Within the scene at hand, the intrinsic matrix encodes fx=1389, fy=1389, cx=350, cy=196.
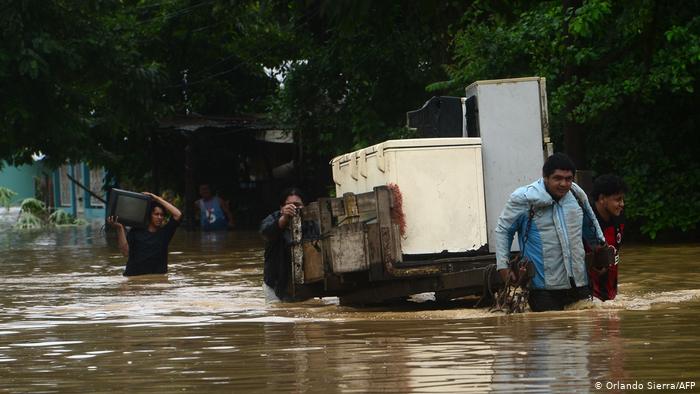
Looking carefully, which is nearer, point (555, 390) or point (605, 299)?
point (555, 390)

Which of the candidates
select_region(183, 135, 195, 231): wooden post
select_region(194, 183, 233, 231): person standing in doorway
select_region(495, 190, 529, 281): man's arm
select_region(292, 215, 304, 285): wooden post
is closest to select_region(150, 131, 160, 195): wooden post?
select_region(183, 135, 195, 231): wooden post

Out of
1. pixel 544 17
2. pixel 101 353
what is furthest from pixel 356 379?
pixel 544 17

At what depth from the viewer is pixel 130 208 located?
52.9 ft

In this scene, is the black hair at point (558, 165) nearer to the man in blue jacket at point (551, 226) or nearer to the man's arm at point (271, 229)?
the man in blue jacket at point (551, 226)

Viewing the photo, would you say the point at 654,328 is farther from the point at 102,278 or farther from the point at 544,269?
the point at 102,278

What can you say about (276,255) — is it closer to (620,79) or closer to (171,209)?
(171,209)

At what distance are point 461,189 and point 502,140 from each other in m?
0.58

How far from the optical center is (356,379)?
717 cm

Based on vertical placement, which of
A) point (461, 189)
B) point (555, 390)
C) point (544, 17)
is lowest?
point (555, 390)

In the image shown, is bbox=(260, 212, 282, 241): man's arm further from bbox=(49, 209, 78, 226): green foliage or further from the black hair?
bbox=(49, 209, 78, 226): green foliage

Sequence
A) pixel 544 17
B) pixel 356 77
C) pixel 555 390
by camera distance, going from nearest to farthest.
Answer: pixel 555 390, pixel 544 17, pixel 356 77

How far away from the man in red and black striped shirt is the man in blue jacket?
0.99ft

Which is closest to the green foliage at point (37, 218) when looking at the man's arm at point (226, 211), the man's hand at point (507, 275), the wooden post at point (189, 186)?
the wooden post at point (189, 186)

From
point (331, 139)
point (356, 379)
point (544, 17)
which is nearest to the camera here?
point (356, 379)
